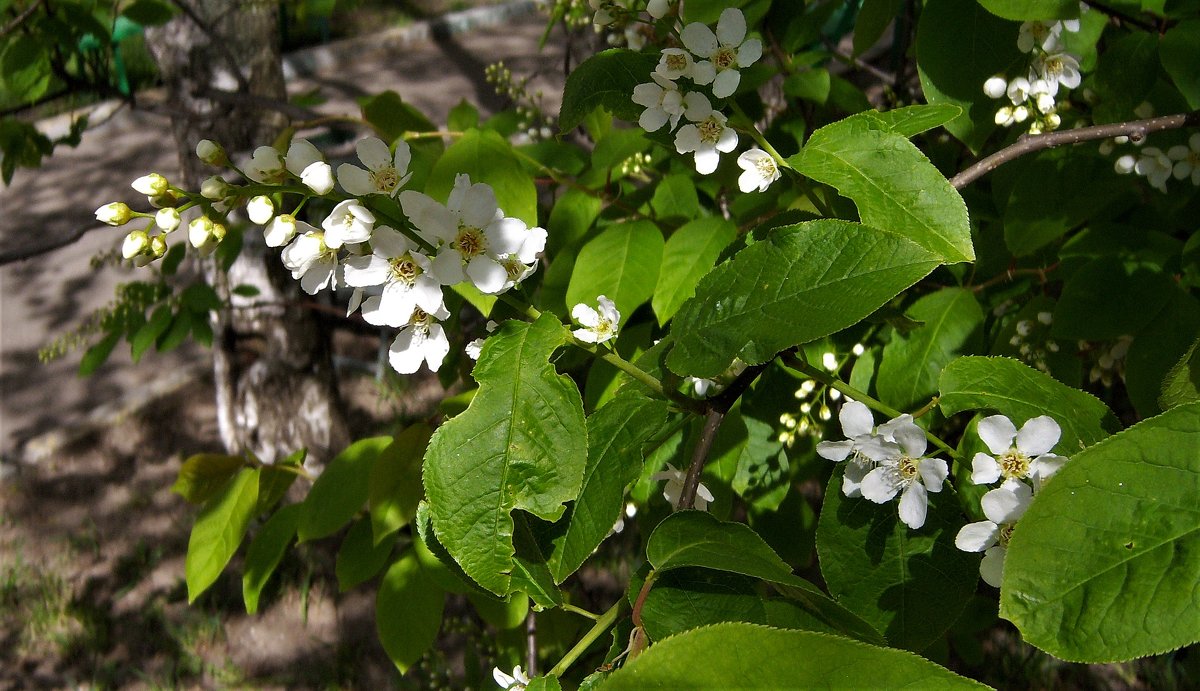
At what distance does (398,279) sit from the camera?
3.46 feet

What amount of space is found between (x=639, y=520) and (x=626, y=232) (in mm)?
562

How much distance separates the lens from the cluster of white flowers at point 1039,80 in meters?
1.56

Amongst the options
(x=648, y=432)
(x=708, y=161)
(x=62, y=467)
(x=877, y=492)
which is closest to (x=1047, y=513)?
(x=877, y=492)

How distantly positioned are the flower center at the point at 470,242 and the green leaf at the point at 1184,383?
2.84ft

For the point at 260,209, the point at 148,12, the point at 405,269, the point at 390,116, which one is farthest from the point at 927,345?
the point at 148,12

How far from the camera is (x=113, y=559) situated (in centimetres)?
432

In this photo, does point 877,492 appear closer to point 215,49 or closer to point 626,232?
point 626,232

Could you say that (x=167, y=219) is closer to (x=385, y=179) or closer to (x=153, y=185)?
(x=153, y=185)

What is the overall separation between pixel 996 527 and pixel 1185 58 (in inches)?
38.8

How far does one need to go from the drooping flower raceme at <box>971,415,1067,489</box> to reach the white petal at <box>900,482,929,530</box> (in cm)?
9

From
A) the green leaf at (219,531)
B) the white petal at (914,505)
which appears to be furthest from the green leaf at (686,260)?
the green leaf at (219,531)

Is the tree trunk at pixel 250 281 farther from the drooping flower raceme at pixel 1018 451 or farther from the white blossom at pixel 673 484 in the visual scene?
the drooping flower raceme at pixel 1018 451

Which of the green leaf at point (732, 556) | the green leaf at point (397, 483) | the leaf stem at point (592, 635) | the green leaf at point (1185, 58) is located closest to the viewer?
the green leaf at point (732, 556)

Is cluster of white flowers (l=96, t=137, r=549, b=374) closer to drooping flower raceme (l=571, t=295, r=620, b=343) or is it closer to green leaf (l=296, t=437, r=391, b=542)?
drooping flower raceme (l=571, t=295, r=620, b=343)
